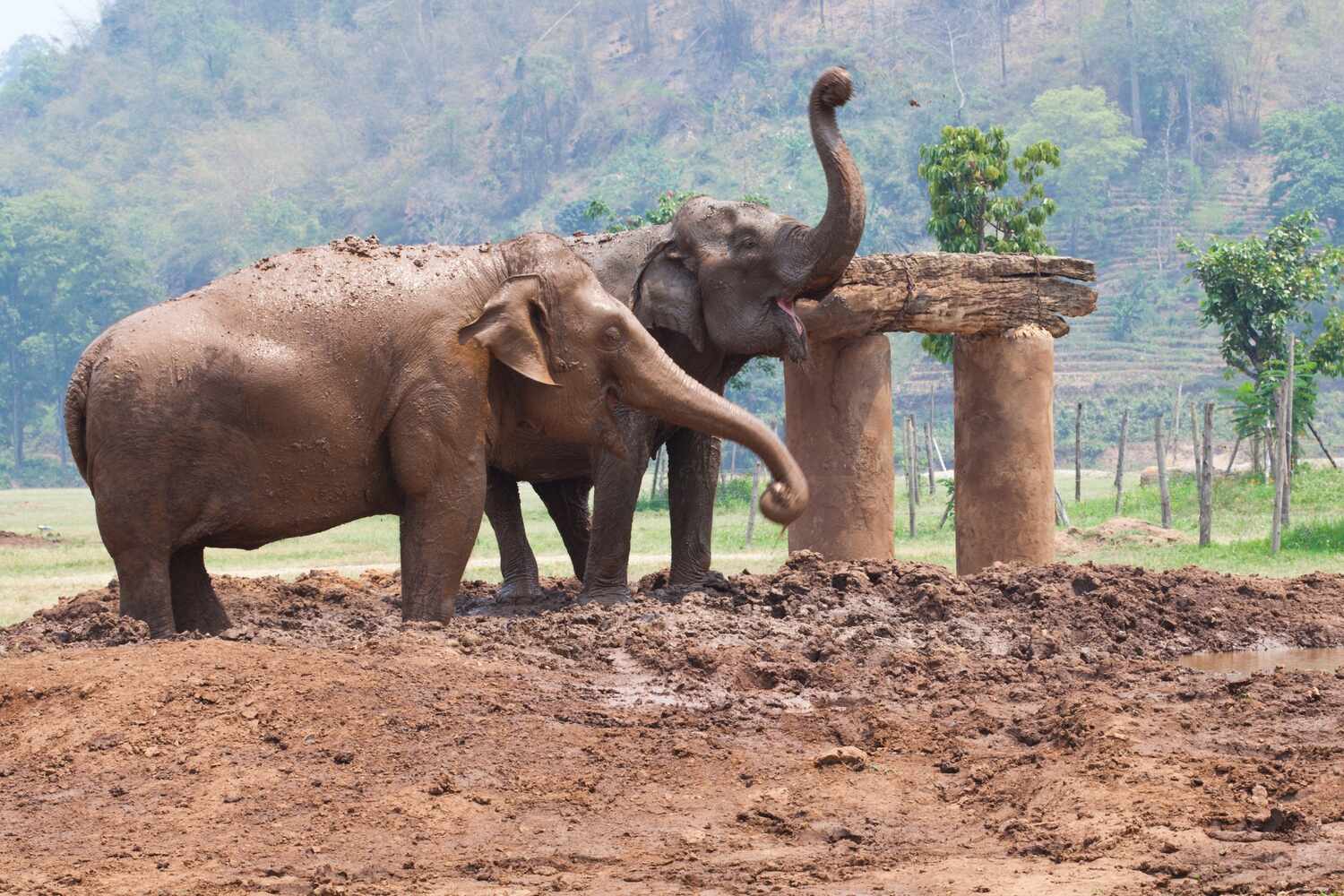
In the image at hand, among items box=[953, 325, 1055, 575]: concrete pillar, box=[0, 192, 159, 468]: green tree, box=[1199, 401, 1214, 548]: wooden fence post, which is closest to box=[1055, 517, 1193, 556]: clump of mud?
box=[1199, 401, 1214, 548]: wooden fence post

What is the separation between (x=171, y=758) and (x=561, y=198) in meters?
78.9

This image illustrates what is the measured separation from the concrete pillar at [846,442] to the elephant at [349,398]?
3.94 meters

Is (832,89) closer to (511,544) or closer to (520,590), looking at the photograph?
(511,544)

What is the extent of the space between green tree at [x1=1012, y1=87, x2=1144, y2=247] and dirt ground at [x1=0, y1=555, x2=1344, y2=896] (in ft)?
216

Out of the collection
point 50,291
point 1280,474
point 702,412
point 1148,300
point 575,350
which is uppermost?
point 50,291

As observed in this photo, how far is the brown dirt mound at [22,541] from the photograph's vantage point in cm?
2359

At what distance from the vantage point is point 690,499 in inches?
442

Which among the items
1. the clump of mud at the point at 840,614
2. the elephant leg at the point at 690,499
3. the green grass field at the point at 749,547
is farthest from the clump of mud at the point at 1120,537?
the elephant leg at the point at 690,499

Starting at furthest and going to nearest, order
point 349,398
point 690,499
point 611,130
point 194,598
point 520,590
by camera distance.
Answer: point 611,130
point 520,590
point 690,499
point 194,598
point 349,398

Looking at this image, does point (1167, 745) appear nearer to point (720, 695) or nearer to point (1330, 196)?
point (720, 695)

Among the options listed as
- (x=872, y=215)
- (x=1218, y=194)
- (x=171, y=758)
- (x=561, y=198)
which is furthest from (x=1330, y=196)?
(x=171, y=758)

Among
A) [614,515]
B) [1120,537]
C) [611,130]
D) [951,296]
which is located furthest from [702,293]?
[611,130]

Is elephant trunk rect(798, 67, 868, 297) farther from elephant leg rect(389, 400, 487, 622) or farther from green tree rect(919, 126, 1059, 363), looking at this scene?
green tree rect(919, 126, 1059, 363)

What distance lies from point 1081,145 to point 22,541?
58.9 metres
